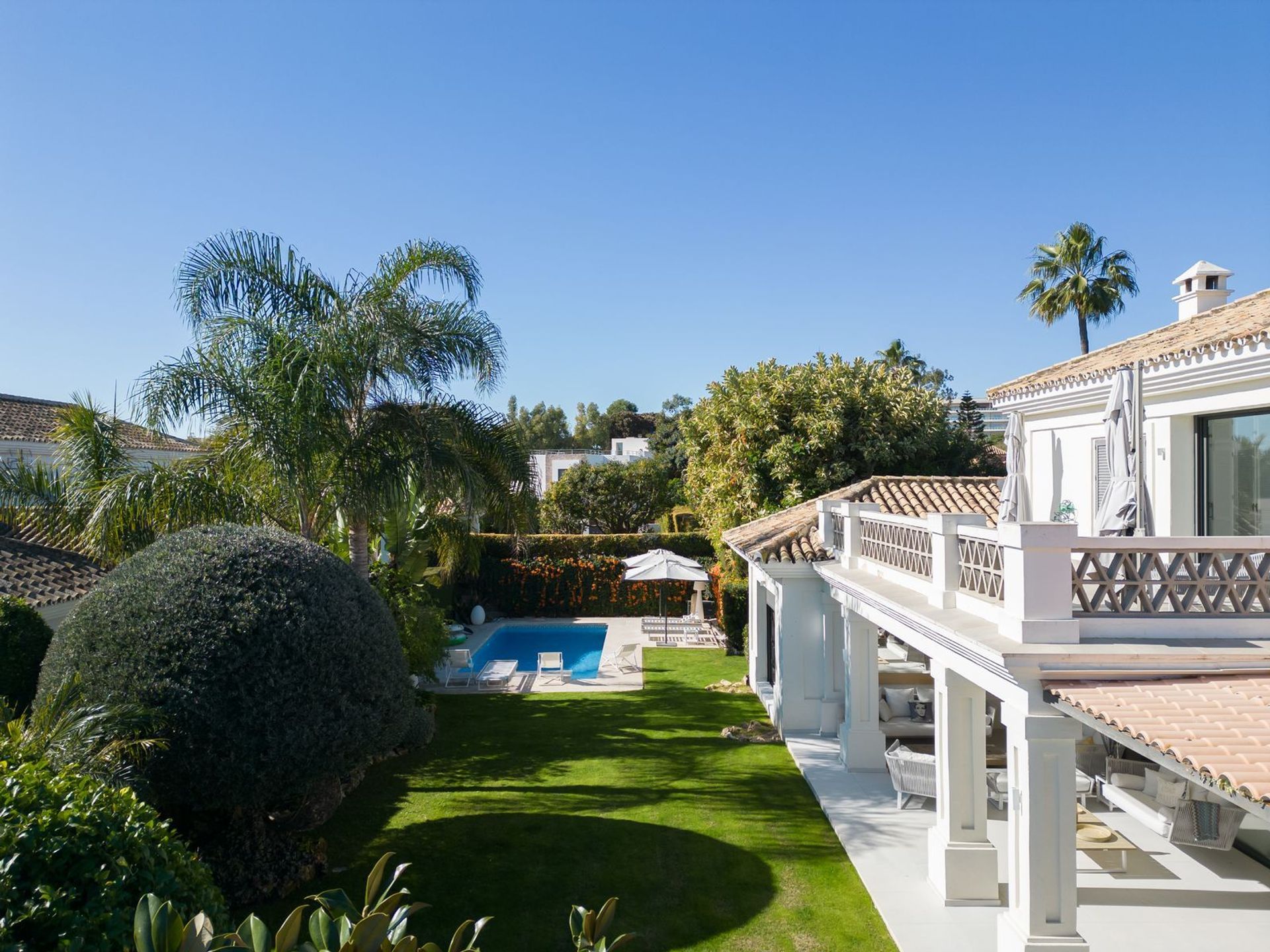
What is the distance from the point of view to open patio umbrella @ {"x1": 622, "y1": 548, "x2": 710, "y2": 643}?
82.8 ft

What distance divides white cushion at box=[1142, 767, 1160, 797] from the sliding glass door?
123 inches

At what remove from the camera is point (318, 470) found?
13539mm

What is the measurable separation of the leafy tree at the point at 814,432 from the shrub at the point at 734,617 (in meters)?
3.27

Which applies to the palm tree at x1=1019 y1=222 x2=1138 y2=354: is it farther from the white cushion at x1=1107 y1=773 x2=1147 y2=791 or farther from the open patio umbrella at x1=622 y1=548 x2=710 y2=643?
the white cushion at x1=1107 y1=773 x2=1147 y2=791

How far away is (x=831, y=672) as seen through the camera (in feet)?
52.4

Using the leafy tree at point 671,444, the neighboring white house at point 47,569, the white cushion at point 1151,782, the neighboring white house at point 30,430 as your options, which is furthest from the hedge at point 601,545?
the white cushion at point 1151,782

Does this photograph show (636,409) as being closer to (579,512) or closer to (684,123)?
(579,512)

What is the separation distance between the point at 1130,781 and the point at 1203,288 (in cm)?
822

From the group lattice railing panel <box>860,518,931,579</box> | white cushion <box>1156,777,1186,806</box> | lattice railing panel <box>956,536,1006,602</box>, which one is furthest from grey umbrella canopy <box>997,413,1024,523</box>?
white cushion <box>1156,777,1186,806</box>

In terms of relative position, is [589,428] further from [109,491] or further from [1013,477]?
[1013,477]

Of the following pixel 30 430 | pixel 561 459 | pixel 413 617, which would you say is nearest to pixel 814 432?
pixel 413 617

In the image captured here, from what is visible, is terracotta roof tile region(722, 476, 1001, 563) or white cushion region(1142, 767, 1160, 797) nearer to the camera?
white cushion region(1142, 767, 1160, 797)

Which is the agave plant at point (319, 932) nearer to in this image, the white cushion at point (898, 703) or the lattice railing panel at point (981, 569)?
the lattice railing panel at point (981, 569)

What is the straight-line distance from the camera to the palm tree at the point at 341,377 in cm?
1298
